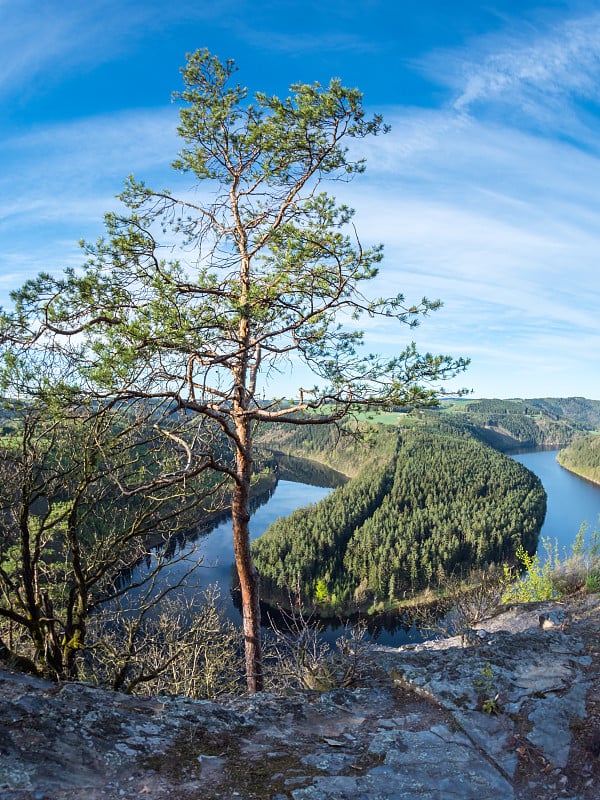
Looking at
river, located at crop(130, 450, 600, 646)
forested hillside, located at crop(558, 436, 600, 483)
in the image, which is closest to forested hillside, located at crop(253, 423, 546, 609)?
river, located at crop(130, 450, 600, 646)

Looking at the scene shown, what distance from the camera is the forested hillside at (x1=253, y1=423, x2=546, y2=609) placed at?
229 feet

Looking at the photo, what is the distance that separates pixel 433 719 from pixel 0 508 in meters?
6.40

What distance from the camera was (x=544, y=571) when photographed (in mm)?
14852

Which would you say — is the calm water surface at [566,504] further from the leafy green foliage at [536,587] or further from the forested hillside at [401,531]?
the leafy green foliage at [536,587]

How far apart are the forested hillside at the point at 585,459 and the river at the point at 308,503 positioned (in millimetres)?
4032

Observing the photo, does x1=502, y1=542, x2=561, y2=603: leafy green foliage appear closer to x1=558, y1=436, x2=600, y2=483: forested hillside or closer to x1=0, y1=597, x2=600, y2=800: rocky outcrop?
x1=0, y1=597, x2=600, y2=800: rocky outcrop

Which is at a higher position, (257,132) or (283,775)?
(257,132)

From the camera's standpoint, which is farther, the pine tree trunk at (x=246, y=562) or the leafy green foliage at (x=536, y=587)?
the leafy green foliage at (x=536, y=587)

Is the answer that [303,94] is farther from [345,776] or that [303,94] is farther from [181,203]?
[345,776]

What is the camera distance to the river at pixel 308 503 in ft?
165

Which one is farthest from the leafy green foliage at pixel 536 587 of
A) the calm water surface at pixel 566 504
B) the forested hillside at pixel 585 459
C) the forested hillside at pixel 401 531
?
the forested hillside at pixel 585 459

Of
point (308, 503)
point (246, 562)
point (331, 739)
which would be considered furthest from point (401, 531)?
point (331, 739)

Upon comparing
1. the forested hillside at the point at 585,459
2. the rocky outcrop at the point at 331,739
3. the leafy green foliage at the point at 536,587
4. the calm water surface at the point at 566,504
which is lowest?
the calm water surface at the point at 566,504

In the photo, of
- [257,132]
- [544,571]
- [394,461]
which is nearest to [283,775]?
[257,132]
